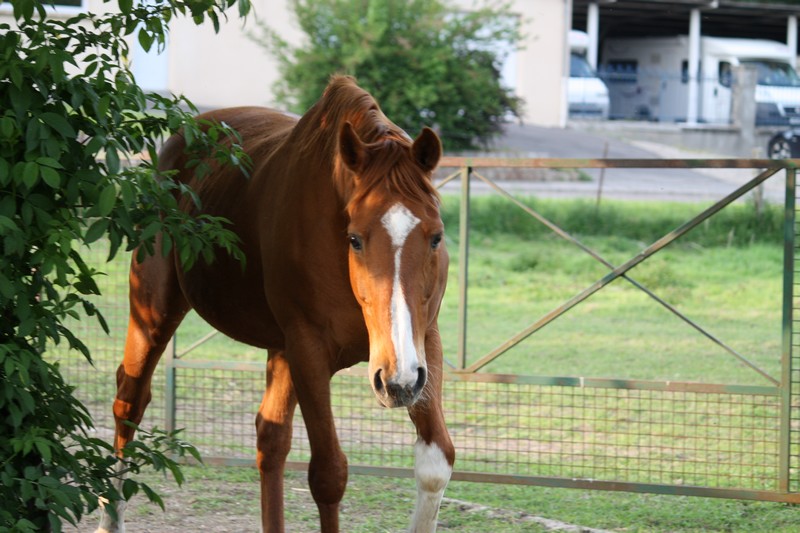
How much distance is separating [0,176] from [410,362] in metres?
1.32

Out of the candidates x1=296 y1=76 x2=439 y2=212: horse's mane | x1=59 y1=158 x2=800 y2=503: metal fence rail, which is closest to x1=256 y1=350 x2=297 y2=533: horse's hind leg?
x1=296 y1=76 x2=439 y2=212: horse's mane

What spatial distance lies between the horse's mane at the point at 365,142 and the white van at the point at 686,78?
937 inches

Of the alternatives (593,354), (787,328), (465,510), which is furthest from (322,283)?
(593,354)

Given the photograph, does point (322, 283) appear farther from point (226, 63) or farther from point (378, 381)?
point (226, 63)

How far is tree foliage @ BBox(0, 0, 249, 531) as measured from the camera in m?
3.21

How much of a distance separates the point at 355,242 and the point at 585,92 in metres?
26.4

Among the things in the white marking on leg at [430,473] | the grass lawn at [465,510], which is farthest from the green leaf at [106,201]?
the grass lawn at [465,510]

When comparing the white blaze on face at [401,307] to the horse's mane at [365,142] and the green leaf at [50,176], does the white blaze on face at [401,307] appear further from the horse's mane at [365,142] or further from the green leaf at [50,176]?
the green leaf at [50,176]

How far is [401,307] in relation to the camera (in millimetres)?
3184

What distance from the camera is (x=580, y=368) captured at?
900cm

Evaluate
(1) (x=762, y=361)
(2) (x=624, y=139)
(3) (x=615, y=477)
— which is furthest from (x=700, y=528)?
(2) (x=624, y=139)

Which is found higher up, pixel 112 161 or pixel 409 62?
pixel 409 62

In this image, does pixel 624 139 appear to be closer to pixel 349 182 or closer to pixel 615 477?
pixel 615 477

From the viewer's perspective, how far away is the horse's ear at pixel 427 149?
3.43m
